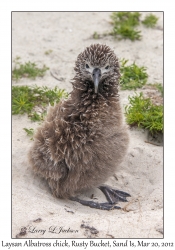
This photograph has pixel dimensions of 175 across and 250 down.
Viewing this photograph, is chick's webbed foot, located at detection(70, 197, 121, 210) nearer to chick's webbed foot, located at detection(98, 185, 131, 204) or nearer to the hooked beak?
chick's webbed foot, located at detection(98, 185, 131, 204)

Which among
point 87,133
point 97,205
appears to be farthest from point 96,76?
point 97,205

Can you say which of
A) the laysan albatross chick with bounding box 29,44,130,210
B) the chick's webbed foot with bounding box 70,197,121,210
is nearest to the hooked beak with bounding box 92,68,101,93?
the laysan albatross chick with bounding box 29,44,130,210

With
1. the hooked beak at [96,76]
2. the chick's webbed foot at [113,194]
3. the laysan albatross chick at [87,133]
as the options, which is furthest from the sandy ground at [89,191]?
the hooked beak at [96,76]

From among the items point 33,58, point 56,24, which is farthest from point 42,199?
point 56,24

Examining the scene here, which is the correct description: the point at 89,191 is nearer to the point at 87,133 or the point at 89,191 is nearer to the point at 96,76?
the point at 87,133

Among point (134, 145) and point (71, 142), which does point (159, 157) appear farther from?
point (71, 142)

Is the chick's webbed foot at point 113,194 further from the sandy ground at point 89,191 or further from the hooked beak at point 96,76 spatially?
the hooked beak at point 96,76
